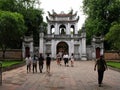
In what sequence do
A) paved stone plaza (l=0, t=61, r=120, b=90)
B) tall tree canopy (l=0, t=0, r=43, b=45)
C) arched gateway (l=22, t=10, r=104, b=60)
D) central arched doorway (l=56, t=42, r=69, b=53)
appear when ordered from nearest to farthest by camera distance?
paved stone plaza (l=0, t=61, r=120, b=90) < tall tree canopy (l=0, t=0, r=43, b=45) < arched gateway (l=22, t=10, r=104, b=60) < central arched doorway (l=56, t=42, r=69, b=53)

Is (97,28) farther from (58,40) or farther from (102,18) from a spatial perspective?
(58,40)

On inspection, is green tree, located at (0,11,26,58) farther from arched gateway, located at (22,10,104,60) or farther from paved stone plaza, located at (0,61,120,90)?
paved stone plaza, located at (0,61,120,90)

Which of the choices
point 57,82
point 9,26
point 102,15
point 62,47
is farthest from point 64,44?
point 57,82

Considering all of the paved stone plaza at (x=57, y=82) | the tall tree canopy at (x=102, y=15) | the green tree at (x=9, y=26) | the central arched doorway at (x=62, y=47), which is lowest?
the paved stone plaza at (x=57, y=82)

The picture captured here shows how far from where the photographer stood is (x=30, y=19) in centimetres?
6156

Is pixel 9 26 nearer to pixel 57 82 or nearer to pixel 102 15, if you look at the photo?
pixel 102 15

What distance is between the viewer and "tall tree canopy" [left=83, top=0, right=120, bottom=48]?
56312 millimetres

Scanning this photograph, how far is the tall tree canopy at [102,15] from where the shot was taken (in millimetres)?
56312

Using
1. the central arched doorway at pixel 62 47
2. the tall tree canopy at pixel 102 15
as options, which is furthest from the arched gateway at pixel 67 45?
the tall tree canopy at pixel 102 15

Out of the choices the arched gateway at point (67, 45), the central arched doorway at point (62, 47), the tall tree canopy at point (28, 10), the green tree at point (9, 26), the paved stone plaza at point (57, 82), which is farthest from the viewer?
the central arched doorway at point (62, 47)

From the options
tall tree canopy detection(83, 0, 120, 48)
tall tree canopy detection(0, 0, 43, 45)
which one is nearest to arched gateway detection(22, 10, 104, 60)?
tall tree canopy detection(83, 0, 120, 48)

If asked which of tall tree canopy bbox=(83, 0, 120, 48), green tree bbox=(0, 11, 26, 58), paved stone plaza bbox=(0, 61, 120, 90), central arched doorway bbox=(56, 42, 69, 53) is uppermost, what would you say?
tall tree canopy bbox=(83, 0, 120, 48)

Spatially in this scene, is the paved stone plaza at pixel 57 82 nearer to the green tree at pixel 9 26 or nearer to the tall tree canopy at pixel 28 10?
the green tree at pixel 9 26

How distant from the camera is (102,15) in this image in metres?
58.1
